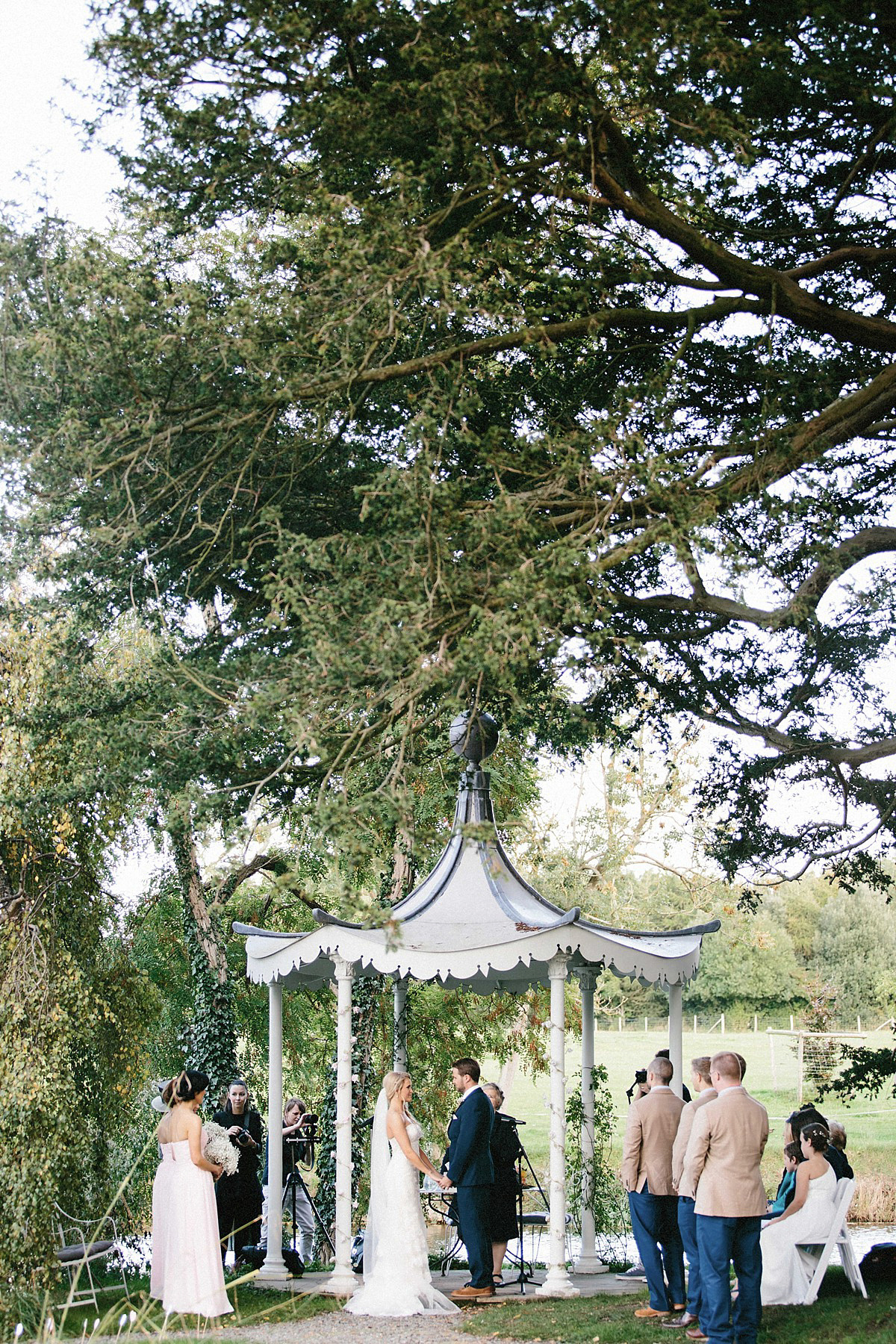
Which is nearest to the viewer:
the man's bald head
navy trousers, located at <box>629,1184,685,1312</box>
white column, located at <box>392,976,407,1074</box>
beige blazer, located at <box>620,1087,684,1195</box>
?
the man's bald head

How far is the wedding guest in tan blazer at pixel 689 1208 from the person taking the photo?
30.6 ft

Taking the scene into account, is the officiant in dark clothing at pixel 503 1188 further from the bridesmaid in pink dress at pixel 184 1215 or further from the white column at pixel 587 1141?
the bridesmaid in pink dress at pixel 184 1215

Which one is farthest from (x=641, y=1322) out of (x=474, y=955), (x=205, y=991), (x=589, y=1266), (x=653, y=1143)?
(x=205, y=991)

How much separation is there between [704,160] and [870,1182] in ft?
58.4

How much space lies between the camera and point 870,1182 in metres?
22.8

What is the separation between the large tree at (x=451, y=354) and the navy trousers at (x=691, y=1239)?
11.5 feet

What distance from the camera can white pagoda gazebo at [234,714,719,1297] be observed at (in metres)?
11.0

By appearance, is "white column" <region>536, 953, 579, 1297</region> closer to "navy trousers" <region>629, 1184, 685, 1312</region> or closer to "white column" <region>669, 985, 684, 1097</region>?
"navy trousers" <region>629, 1184, 685, 1312</region>

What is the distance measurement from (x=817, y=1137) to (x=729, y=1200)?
2.57 metres

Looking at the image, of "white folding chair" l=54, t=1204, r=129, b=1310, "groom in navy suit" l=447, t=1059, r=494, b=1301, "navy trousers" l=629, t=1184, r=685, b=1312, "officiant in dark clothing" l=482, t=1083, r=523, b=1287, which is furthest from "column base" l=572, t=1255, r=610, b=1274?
"white folding chair" l=54, t=1204, r=129, b=1310

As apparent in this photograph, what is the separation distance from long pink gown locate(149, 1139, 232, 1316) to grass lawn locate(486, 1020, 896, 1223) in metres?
5.83

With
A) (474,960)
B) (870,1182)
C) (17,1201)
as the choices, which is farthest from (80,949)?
(870,1182)

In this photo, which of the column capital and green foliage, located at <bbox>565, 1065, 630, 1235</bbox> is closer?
the column capital

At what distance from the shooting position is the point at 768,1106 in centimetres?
3231
